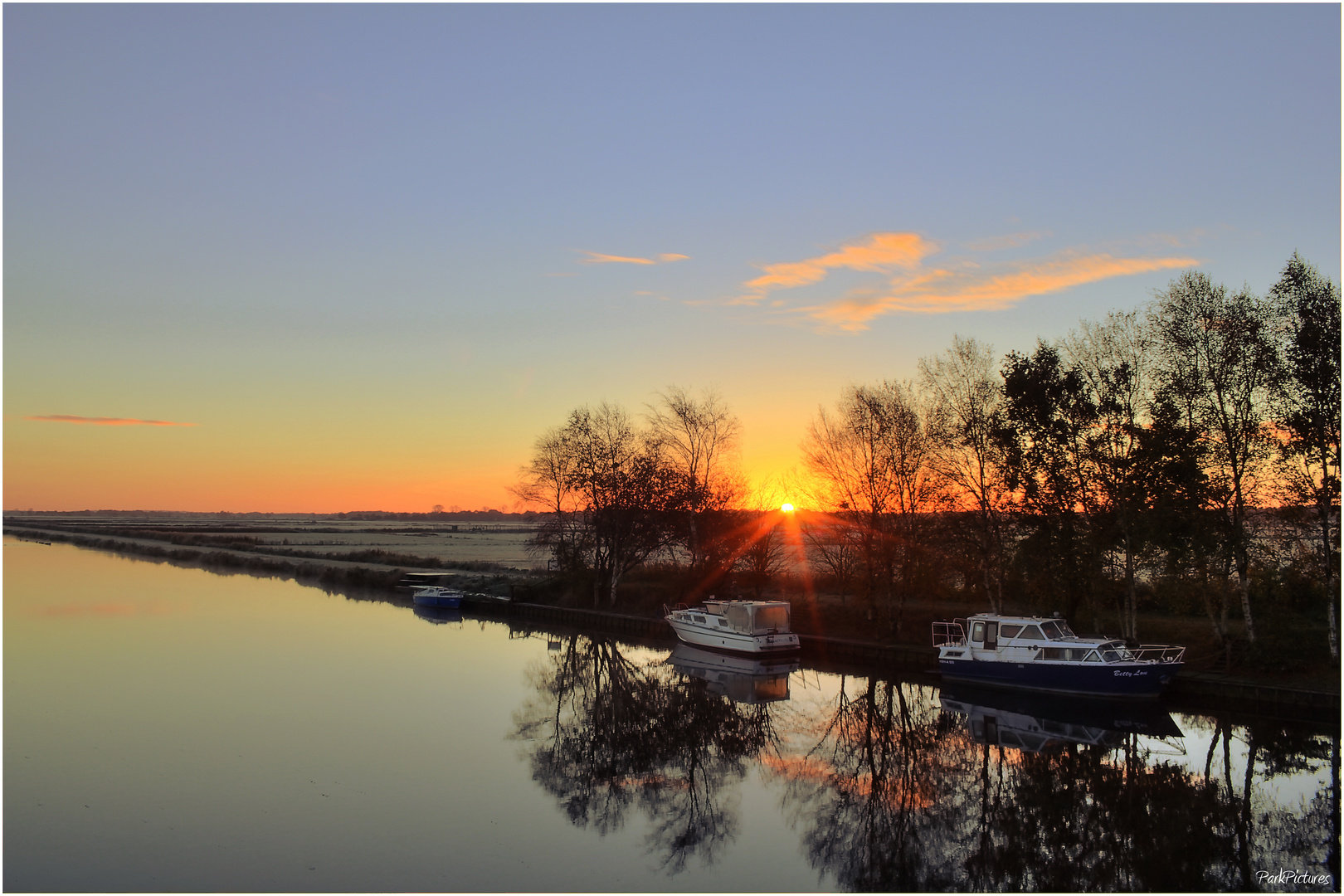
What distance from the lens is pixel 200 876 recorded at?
15617mm

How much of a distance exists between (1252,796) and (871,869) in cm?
1031

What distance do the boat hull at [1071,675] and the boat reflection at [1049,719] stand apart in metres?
0.46

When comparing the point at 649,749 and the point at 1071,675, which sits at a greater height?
the point at 1071,675

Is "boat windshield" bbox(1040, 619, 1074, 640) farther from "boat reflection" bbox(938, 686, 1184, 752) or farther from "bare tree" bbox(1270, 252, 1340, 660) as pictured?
"bare tree" bbox(1270, 252, 1340, 660)

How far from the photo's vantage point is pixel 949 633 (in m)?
38.6

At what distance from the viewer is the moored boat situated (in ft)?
136

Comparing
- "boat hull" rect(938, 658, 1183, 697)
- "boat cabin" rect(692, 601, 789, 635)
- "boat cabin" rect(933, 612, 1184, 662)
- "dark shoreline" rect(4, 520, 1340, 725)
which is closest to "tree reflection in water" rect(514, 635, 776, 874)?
"boat cabin" rect(692, 601, 789, 635)

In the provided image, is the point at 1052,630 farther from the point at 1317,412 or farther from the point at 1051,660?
the point at 1317,412

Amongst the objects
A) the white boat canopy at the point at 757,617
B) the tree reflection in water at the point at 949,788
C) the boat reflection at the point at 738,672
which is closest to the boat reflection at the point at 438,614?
the boat reflection at the point at 738,672

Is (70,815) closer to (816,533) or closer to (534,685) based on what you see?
(534,685)

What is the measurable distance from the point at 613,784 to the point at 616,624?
31.2 meters

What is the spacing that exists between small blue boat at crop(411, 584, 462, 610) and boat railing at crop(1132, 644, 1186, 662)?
140 feet

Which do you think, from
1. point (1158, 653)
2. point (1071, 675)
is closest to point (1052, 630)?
point (1071, 675)

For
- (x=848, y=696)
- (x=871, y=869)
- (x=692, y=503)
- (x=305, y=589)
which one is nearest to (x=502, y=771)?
(x=871, y=869)
